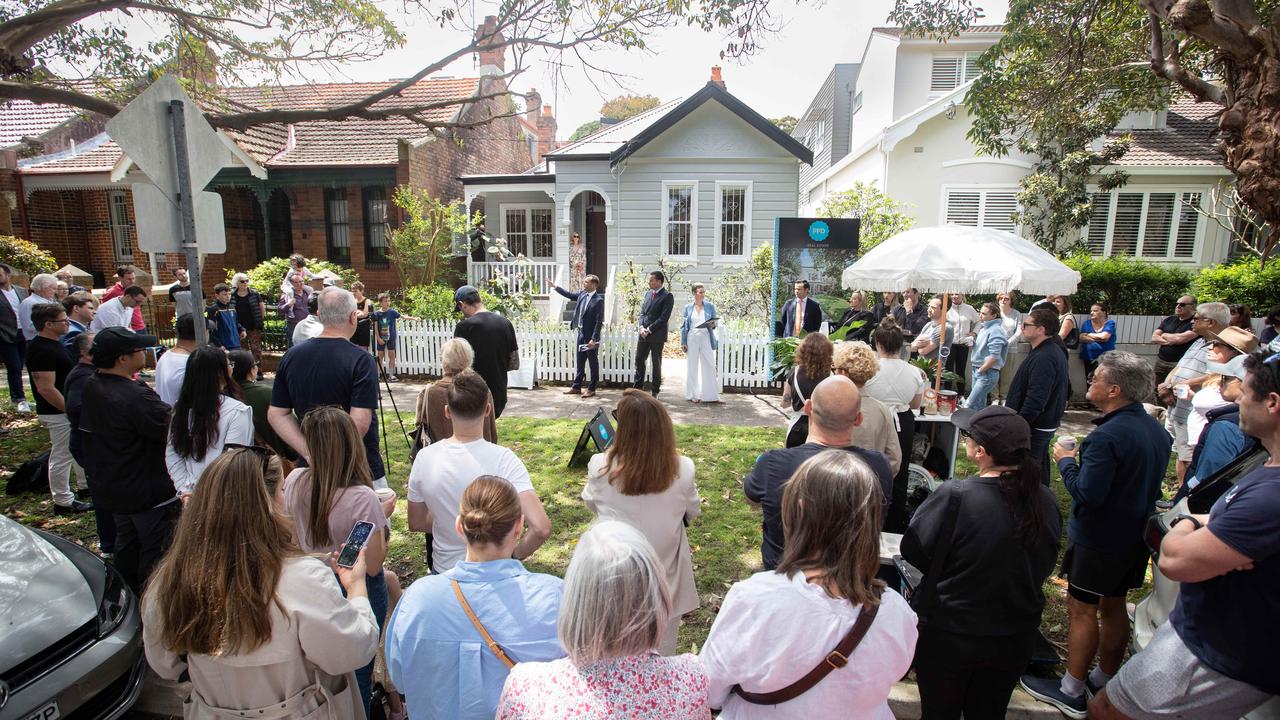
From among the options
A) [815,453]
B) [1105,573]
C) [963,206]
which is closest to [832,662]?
[815,453]

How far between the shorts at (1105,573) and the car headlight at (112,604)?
485cm

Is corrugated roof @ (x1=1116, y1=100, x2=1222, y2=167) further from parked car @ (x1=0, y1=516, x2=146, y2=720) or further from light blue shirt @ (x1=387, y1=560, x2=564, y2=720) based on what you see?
parked car @ (x1=0, y1=516, x2=146, y2=720)

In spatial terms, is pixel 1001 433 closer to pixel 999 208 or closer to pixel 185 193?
pixel 185 193

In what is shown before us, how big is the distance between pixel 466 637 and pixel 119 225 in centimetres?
2223

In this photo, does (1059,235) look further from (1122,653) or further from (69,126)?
(69,126)

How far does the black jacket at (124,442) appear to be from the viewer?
354 cm

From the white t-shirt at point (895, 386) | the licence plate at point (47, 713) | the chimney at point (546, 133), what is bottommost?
the licence plate at point (47, 713)

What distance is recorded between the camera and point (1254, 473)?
7.07 feet

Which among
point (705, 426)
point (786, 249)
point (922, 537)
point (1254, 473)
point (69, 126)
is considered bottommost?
point (705, 426)

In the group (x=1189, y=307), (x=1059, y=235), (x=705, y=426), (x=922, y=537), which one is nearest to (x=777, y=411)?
(x=705, y=426)

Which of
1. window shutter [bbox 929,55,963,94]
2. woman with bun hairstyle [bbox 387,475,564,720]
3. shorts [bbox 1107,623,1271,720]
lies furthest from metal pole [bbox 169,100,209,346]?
window shutter [bbox 929,55,963,94]

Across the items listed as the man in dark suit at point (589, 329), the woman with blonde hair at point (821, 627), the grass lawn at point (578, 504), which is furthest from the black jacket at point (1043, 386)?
the man in dark suit at point (589, 329)

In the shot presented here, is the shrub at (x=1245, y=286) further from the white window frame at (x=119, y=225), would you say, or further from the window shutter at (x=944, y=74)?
the white window frame at (x=119, y=225)

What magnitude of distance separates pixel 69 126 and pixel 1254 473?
2475 centimetres
